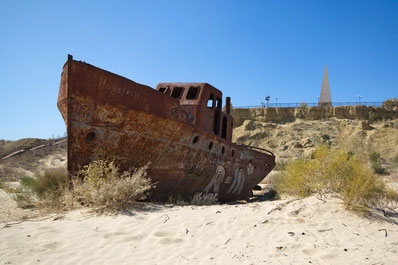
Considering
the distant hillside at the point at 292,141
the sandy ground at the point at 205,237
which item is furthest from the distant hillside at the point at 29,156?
the sandy ground at the point at 205,237

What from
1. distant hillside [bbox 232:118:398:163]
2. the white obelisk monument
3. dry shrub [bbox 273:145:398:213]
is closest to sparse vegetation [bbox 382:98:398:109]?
distant hillside [bbox 232:118:398:163]

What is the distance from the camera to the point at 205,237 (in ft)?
10.6

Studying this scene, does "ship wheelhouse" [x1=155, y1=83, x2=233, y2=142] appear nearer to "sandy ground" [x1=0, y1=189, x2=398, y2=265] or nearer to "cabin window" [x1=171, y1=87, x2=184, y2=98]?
"cabin window" [x1=171, y1=87, x2=184, y2=98]

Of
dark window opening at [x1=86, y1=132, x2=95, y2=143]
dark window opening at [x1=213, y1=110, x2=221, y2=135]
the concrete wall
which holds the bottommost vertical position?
dark window opening at [x1=86, y1=132, x2=95, y2=143]

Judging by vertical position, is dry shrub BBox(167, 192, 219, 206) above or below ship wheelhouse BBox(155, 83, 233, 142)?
below

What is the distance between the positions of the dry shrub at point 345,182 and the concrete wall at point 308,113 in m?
32.0

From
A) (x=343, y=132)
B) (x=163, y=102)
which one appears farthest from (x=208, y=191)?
(x=343, y=132)

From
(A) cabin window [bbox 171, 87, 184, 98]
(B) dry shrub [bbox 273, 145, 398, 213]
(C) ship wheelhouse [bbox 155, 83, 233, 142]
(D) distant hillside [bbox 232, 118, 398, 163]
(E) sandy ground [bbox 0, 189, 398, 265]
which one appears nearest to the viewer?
(E) sandy ground [bbox 0, 189, 398, 265]

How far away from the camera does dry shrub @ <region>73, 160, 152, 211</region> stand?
422 centimetres

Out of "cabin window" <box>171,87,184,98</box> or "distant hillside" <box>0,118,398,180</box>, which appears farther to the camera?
"distant hillside" <box>0,118,398,180</box>

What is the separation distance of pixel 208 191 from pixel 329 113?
1320 inches

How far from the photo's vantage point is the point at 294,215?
428cm

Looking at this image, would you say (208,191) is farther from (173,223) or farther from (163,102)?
(173,223)

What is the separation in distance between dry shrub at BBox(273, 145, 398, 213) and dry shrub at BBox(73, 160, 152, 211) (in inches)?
132
